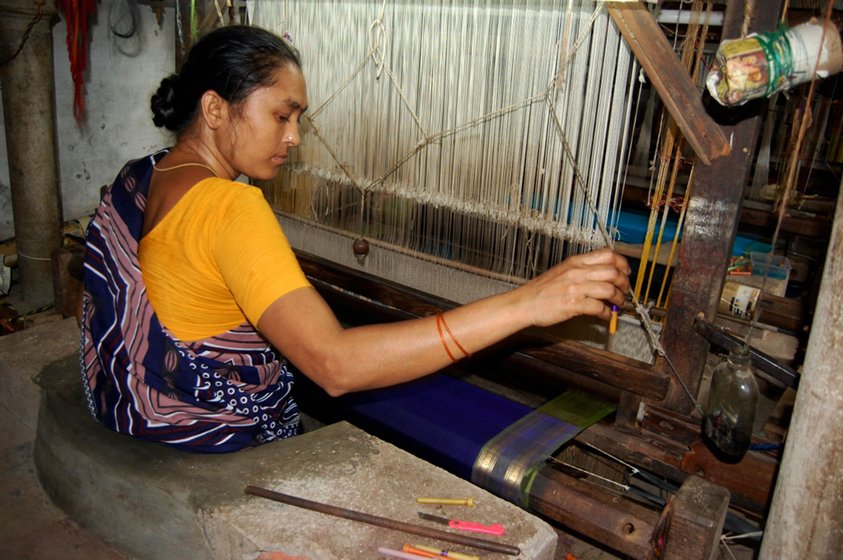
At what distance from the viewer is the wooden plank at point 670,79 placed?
1.86m

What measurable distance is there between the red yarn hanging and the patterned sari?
14.7 feet

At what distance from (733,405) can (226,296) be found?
135 cm

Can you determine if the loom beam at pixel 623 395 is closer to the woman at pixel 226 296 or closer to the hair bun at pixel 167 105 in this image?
the woman at pixel 226 296

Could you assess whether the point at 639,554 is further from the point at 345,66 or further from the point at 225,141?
the point at 345,66

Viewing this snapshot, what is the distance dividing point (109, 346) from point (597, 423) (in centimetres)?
157

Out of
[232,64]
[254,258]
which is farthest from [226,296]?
[232,64]

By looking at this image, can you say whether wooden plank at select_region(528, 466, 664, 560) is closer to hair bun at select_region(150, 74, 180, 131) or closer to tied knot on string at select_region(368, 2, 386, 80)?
hair bun at select_region(150, 74, 180, 131)

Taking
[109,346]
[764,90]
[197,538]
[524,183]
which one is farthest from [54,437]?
[764,90]

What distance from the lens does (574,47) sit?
2.12 metres

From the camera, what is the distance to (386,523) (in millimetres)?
1516

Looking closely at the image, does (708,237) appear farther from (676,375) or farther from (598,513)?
(598,513)

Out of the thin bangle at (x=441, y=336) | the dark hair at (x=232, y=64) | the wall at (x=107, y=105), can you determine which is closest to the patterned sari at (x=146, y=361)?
the dark hair at (x=232, y=64)

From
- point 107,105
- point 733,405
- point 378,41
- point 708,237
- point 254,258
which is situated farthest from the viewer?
point 107,105

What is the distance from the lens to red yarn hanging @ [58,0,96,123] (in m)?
5.46
